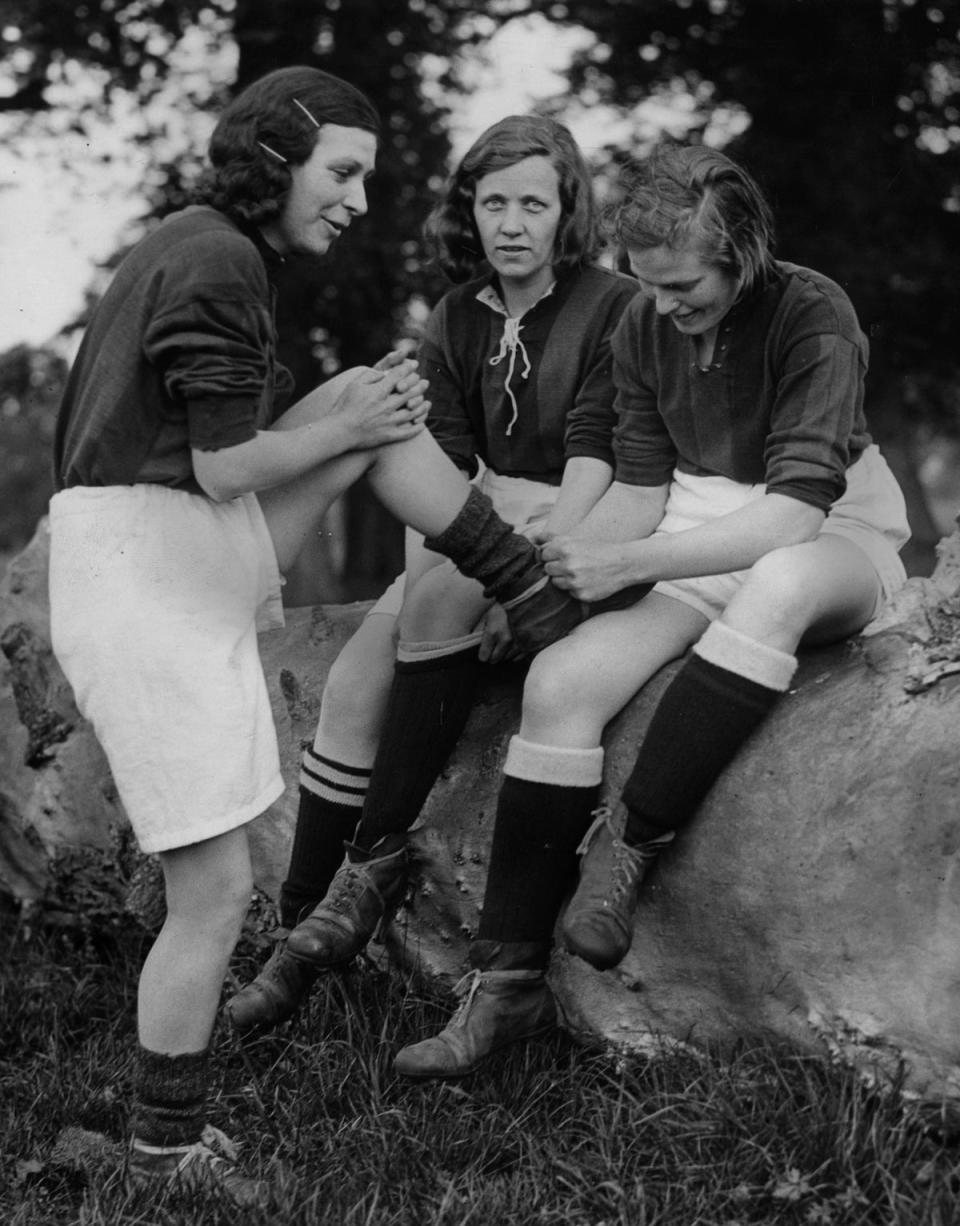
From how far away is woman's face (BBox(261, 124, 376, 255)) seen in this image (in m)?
3.15

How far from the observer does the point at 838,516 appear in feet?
11.4

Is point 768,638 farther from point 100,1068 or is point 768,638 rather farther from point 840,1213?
point 100,1068

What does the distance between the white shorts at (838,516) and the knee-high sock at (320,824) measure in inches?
35.8

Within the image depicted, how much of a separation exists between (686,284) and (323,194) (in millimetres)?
803

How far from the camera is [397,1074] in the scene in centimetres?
329

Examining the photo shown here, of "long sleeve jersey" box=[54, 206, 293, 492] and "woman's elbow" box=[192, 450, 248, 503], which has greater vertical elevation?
"long sleeve jersey" box=[54, 206, 293, 492]

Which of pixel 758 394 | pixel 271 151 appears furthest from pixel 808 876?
pixel 271 151

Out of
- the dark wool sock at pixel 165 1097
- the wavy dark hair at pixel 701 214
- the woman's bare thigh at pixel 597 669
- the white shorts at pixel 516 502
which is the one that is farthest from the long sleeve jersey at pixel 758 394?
the dark wool sock at pixel 165 1097

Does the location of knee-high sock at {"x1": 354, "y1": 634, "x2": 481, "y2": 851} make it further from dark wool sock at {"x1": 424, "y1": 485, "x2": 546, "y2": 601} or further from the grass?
the grass

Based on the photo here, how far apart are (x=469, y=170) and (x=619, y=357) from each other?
71 centimetres

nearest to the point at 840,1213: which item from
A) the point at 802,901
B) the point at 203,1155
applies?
the point at 802,901

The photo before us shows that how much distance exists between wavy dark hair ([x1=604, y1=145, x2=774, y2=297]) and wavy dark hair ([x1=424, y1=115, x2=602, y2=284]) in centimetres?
56

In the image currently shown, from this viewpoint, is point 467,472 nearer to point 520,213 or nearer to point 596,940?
point 520,213

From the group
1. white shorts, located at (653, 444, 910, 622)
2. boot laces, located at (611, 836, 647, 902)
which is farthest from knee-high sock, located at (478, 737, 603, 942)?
white shorts, located at (653, 444, 910, 622)
